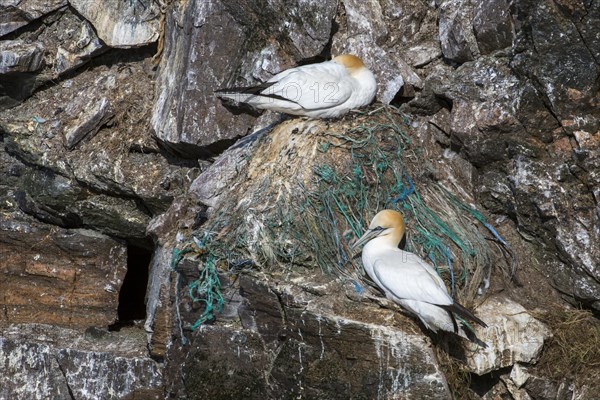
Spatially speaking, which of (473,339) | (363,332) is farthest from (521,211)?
(363,332)

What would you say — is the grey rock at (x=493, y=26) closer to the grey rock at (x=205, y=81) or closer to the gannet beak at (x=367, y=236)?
the gannet beak at (x=367, y=236)

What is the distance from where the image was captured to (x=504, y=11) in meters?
9.43

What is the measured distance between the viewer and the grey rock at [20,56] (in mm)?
11398

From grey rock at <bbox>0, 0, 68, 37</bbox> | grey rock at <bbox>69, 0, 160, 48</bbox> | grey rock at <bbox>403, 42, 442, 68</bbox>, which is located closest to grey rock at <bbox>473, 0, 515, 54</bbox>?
grey rock at <bbox>403, 42, 442, 68</bbox>

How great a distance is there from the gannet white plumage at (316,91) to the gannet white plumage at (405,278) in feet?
4.35

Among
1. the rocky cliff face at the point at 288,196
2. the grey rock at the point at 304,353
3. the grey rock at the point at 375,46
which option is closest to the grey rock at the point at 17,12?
the rocky cliff face at the point at 288,196

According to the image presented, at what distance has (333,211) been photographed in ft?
29.4

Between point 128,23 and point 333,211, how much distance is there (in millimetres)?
3684

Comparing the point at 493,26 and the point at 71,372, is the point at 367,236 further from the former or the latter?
the point at 71,372

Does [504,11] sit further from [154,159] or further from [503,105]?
[154,159]

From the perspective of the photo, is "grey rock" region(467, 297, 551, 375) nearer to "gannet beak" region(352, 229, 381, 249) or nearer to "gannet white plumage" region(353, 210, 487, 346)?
"gannet white plumage" region(353, 210, 487, 346)

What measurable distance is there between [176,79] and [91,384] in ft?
10.2

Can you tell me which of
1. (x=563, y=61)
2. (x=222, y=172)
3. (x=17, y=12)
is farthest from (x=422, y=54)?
(x=17, y=12)

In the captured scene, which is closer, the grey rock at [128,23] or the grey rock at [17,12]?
the grey rock at [128,23]
